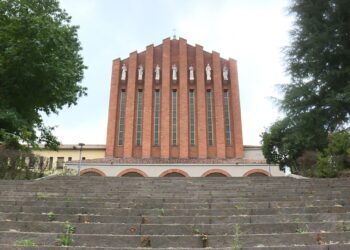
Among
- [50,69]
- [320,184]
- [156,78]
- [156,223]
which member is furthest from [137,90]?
[156,223]

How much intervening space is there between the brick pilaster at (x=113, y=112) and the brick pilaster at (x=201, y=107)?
684cm

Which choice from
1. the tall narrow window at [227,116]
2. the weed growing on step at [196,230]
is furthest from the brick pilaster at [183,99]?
the weed growing on step at [196,230]

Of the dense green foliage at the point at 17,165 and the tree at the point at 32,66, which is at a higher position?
the tree at the point at 32,66

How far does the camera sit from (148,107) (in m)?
31.9

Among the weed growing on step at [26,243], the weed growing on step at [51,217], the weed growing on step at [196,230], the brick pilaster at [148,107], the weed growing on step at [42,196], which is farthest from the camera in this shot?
the brick pilaster at [148,107]

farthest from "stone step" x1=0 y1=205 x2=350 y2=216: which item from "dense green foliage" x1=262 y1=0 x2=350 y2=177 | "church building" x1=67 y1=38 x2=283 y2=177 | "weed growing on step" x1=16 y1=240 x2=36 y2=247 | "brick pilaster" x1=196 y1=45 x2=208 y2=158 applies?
"brick pilaster" x1=196 y1=45 x2=208 y2=158

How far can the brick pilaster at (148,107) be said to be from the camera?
3052 centimetres

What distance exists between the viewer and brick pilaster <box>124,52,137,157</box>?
30.7 meters

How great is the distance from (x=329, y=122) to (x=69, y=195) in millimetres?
11309

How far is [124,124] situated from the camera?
1252 inches

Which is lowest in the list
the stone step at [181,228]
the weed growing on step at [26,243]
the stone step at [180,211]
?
the weed growing on step at [26,243]

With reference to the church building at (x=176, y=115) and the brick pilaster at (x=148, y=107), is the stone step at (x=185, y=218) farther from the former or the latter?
the brick pilaster at (x=148, y=107)

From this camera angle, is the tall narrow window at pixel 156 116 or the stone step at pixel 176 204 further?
the tall narrow window at pixel 156 116

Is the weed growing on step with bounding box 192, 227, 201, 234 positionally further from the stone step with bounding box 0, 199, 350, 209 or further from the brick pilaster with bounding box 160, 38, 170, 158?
the brick pilaster with bounding box 160, 38, 170, 158
